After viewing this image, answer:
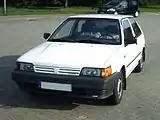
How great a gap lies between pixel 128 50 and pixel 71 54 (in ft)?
4.60

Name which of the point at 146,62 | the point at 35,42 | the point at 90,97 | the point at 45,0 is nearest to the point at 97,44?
the point at 90,97

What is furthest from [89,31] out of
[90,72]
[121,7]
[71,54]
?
[121,7]

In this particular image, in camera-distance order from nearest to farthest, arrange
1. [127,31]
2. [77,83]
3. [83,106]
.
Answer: [77,83], [83,106], [127,31]

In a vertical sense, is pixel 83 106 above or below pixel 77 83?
below

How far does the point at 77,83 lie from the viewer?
5.98 m

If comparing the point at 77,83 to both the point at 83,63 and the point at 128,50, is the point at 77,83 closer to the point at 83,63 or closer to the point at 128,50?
the point at 83,63

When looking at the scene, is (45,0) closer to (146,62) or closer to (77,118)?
(146,62)

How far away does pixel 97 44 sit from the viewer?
281 inches

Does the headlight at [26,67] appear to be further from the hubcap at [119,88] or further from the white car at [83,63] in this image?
the hubcap at [119,88]

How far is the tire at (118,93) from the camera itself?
646 centimetres

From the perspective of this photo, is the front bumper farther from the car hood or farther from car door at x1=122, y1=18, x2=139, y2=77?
car door at x1=122, y1=18, x2=139, y2=77

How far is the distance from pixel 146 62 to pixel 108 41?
3.69m

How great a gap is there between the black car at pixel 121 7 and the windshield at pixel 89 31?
75.9ft

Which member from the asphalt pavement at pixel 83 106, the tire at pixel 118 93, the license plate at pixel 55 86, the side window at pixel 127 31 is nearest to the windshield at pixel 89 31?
the side window at pixel 127 31
